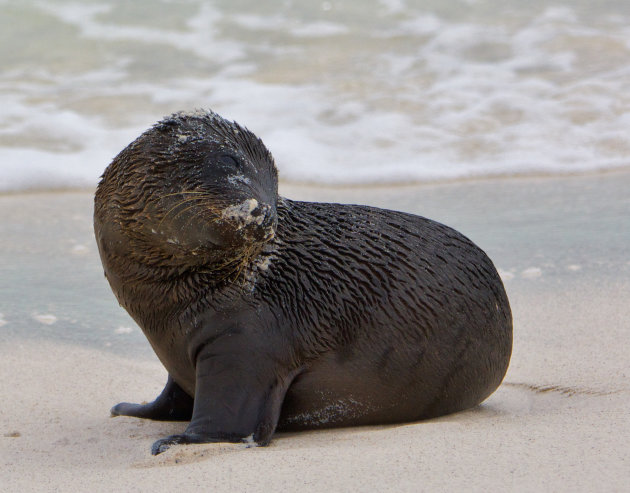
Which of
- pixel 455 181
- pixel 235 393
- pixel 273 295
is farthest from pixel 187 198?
pixel 455 181

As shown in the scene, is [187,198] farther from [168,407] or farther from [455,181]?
[455,181]

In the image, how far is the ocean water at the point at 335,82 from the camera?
366 inches

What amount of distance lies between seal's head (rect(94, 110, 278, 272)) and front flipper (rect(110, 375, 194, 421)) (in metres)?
0.71

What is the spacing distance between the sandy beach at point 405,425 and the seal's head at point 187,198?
737mm

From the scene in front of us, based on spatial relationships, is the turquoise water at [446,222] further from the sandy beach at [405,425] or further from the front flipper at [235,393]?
the front flipper at [235,393]

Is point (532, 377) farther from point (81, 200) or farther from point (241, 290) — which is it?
point (81, 200)

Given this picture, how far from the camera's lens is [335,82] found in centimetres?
1199

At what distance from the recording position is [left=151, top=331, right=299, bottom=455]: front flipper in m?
3.49

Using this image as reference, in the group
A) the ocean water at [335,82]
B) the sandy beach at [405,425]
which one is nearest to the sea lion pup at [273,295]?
the sandy beach at [405,425]

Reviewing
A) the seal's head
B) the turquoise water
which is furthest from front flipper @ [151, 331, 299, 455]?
the turquoise water

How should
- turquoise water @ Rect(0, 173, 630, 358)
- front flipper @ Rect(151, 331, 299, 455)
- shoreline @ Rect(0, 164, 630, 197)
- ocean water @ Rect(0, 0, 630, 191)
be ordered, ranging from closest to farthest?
front flipper @ Rect(151, 331, 299, 455)
turquoise water @ Rect(0, 173, 630, 358)
shoreline @ Rect(0, 164, 630, 197)
ocean water @ Rect(0, 0, 630, 191)

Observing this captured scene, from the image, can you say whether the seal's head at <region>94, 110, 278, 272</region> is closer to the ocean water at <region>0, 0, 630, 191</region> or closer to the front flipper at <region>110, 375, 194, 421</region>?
the front flipper at <region>110, 375, 194, 421</region>

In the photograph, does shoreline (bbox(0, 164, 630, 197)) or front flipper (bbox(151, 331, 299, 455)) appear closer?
front flipper (bbox(151, 331, 299, 455))

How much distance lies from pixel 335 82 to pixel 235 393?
8.87 metres
